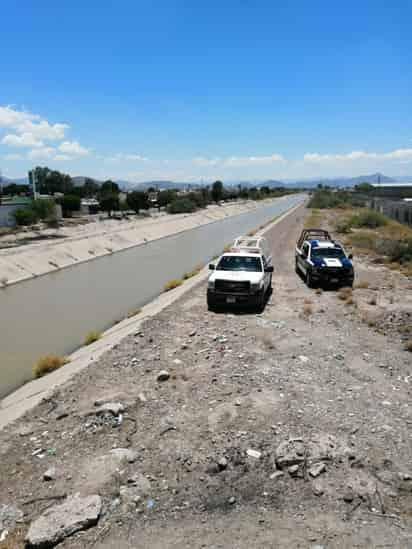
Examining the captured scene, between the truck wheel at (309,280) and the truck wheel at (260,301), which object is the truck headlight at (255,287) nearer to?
the truck wheel at (260,301)

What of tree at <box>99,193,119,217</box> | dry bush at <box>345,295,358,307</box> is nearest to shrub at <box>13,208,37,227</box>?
tree at <box>99,193,119,217</box>

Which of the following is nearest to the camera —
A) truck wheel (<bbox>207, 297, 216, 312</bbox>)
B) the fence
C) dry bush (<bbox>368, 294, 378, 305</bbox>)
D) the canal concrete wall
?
truck wheel (<bbox>207, 297, 216, 312</bbox>)

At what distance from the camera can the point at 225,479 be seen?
6301 mm

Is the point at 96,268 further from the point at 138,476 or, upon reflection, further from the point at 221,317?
the point at 138,476

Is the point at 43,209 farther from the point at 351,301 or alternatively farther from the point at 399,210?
the point at 351,301

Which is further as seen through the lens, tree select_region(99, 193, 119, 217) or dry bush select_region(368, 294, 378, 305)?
tree select_region(99, 193, 119, 217)

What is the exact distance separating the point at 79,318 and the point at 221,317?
10.0m

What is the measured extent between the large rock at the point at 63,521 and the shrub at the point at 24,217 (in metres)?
60.5

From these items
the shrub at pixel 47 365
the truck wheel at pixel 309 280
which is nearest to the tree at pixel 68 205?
the truck wheel at pixel 309 280

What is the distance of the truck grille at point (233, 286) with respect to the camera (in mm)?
15008

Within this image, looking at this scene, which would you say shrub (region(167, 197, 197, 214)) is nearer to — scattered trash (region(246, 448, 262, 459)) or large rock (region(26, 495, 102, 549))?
scattered trash (region(246, 448, 262, 459))

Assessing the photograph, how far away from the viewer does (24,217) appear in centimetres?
6053

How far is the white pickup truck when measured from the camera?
49.3ft

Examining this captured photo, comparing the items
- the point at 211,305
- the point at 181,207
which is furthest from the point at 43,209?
the point at 211,305
